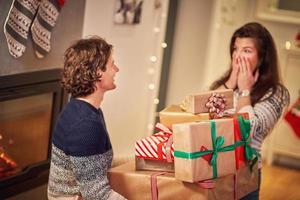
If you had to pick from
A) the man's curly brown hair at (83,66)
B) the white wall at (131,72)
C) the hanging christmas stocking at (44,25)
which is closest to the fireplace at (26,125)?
the hanging christmas stocking at (44,25)

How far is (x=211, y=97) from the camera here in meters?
2.14

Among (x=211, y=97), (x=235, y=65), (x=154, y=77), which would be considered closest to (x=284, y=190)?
(x=154, y=77)

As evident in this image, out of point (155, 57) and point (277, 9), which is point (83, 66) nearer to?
point (155, 57)

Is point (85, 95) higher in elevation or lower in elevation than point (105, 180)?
higher

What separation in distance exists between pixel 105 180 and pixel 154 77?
7.72ft

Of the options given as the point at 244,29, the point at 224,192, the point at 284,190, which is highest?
the point at 244,29

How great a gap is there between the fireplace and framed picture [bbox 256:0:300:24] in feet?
7.07

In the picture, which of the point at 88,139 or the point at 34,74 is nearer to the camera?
the point at 88,139

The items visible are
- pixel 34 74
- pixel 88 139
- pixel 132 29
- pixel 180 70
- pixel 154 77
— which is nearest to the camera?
pixel 88 139

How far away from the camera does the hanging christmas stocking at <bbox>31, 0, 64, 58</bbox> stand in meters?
2.77

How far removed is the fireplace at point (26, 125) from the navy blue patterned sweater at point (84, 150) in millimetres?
863

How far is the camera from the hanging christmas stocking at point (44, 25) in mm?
2771

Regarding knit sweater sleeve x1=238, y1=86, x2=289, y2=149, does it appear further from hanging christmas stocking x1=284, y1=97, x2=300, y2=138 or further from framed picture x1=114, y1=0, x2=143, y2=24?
hanging christmas stocking x1=284, y1=97, x2=300, y2=138

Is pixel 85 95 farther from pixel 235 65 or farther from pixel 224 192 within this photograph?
pixel 235 65
